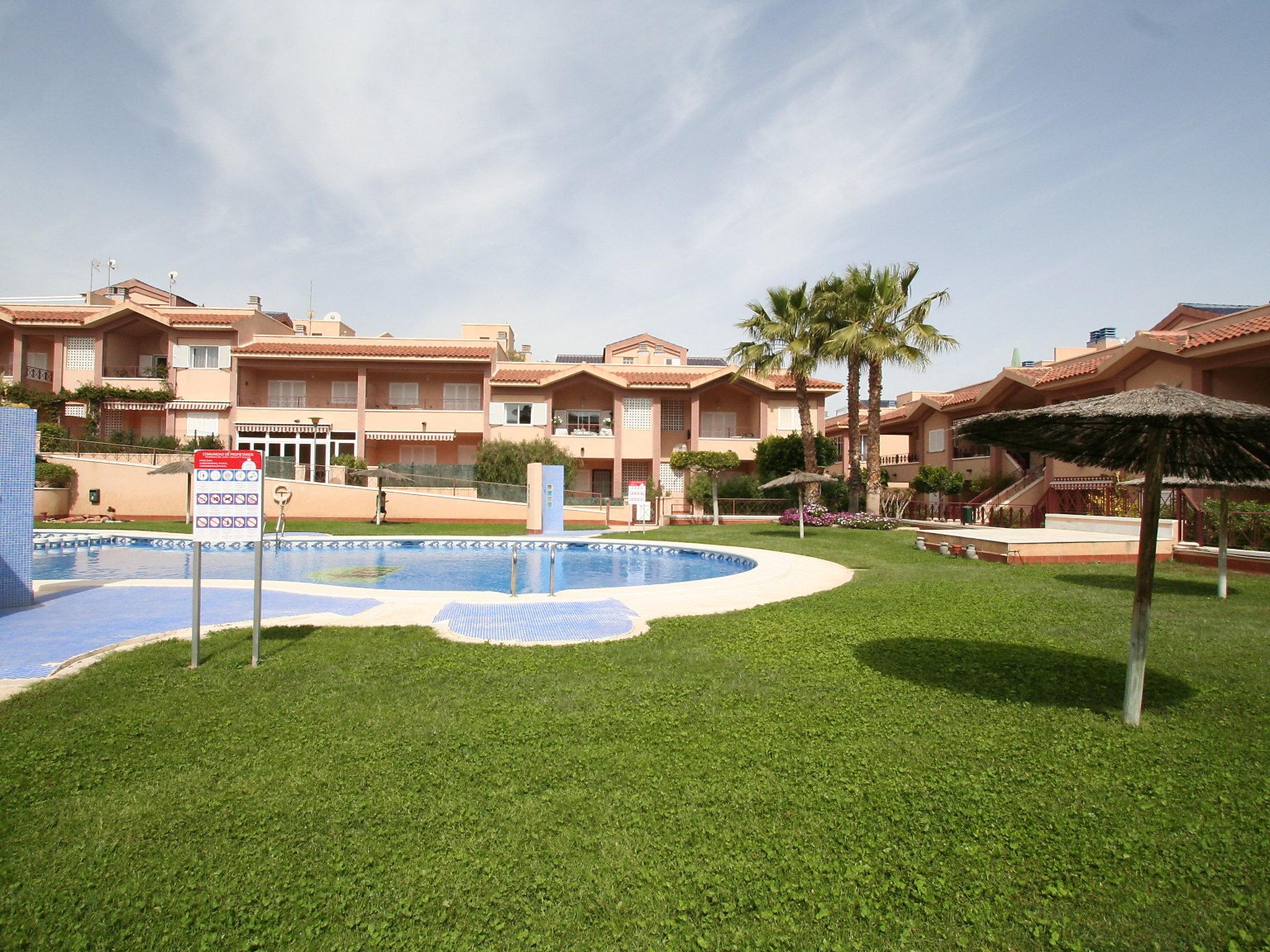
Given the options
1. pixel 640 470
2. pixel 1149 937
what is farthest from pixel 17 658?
pixel 640 470

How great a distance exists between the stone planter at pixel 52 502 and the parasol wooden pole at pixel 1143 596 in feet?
104

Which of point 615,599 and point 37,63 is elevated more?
point 37,63

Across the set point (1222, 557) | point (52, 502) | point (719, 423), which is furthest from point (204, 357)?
point (1222, 557)

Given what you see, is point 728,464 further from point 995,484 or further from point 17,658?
point 17,658

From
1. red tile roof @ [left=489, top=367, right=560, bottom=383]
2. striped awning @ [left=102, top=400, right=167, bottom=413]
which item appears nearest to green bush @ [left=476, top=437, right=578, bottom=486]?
red tile roof @ [left=489, top=367, right=560, bottom=383]

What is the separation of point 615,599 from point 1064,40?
568 inches

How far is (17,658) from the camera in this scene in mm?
6648

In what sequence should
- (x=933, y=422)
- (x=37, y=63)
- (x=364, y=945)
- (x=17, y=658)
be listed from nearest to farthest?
(x=364, y=945) < (x=17, y=658) < (x=37, y=63) < (x=933, y=422)

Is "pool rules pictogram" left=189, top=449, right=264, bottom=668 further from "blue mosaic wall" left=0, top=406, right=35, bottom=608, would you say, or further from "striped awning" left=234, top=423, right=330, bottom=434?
"striped awning" left=234, top=423, right=330, bottom=434

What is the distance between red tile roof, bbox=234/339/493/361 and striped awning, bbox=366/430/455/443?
3785 mm

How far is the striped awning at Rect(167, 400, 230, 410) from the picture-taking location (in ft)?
114

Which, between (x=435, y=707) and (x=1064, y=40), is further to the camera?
(x=1064, y=40)

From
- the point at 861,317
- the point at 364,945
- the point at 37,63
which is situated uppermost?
the point at 37,63

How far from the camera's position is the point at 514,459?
105 ft
